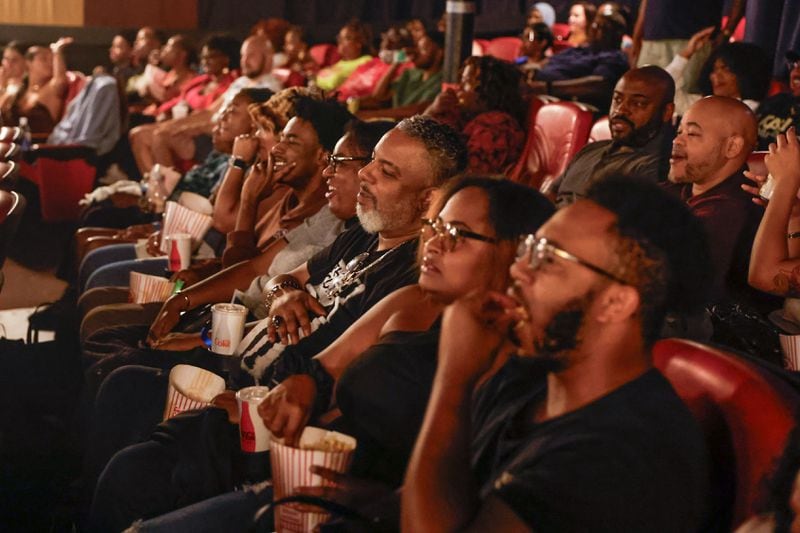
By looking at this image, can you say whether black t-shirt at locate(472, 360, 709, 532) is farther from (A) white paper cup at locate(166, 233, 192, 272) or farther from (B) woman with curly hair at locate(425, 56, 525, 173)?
(B) woman with curly hair at locate(425, 56, 525, 173)

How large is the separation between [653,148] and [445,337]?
7.37 ft

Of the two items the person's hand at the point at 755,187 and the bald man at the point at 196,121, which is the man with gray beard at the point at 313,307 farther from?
the bald man at the point at 196,121

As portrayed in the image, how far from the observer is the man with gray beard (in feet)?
6.56

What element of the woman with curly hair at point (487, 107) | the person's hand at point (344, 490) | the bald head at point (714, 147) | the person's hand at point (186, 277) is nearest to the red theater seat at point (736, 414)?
the person's hand at point (344, 490)

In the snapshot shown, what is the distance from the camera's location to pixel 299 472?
160 centimetres

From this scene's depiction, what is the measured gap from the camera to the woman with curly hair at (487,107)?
401 cm

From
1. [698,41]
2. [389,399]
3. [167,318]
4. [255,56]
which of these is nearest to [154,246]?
[167,318]

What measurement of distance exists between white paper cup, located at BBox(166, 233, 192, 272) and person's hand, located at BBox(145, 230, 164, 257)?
1.05ft

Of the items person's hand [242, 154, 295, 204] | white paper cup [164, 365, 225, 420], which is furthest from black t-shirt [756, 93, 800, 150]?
white paper cup [164, 365, 225, 420]

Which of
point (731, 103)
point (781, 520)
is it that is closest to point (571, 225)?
point (781, 520)

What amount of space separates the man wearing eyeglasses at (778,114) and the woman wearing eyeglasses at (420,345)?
7.12 ft

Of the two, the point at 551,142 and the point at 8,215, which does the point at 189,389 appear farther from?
the point at 551,142

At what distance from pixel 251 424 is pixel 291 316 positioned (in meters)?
0.44

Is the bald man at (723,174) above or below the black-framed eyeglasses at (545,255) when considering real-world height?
below
